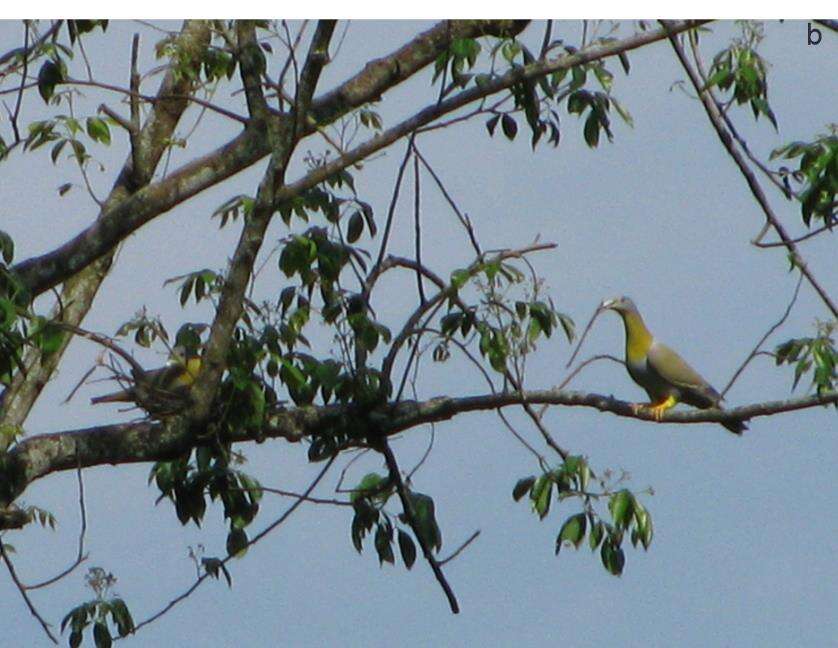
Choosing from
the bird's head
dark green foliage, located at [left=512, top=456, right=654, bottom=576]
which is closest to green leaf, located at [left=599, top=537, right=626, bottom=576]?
dark green foliage, located at [left=512, top=456, right=654, bottom=576]

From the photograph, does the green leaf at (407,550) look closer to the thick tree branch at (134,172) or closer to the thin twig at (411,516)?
the thin twig at (411,516)

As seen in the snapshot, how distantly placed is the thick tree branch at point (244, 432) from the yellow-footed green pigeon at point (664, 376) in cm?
192

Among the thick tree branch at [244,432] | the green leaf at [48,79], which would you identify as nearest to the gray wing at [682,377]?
the thick tree branch at [244,432]

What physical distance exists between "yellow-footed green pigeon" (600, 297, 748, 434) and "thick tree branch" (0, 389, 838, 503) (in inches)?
75.6

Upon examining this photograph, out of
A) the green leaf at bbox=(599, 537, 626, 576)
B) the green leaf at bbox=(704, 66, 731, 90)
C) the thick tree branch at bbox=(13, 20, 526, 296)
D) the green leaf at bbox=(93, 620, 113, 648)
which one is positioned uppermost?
the thick tree branch at bbox=(13, 20, 526, 296)

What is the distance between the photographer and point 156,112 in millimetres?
7168

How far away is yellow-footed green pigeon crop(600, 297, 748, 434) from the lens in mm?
7883

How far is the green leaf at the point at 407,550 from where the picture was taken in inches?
236

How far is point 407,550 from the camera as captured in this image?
6000 millimetres

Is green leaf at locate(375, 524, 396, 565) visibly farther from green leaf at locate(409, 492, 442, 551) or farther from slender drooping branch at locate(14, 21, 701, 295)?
slender drooping branch at locate(14, 21, 701, 295)
